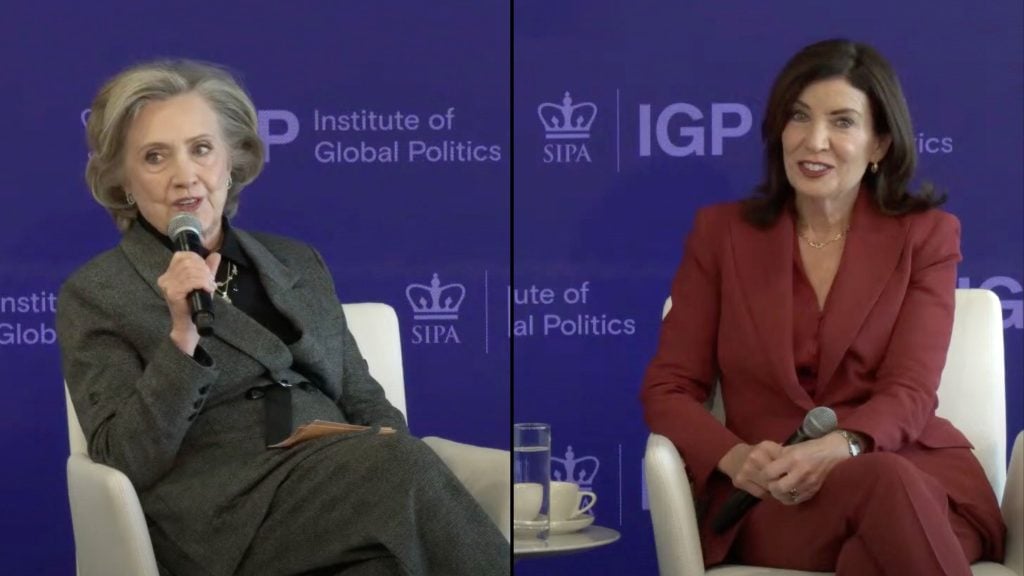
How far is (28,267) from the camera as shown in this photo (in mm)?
3752

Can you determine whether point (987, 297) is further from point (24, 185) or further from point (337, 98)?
point (24, 185)

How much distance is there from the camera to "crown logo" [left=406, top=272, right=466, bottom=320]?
12.5 ft

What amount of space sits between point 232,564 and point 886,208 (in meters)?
1.40

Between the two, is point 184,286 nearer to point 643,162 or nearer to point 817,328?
point 817,328

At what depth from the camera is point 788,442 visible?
283 centimetres

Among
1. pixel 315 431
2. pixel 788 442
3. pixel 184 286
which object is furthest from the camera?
pixel 788 442

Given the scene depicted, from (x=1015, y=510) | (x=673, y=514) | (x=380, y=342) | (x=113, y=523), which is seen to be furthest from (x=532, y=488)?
(x=1015, y=510)

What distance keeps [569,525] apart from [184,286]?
2.95 feet

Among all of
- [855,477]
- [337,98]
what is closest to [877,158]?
[855,477]

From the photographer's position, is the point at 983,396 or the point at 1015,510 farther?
the point at 983,396

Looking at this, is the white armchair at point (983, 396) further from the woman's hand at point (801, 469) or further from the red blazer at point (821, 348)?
the woman's hand at point (801, 469)

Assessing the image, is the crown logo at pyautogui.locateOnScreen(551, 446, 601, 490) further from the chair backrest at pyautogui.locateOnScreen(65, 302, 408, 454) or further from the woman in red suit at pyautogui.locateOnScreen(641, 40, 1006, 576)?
the woman in red suit at pyautogui.locateOnScreen(641, 40, 1006, 576)

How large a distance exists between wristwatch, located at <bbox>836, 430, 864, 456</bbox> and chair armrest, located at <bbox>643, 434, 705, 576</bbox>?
29 centimetres

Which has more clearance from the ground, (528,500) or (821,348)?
(821,348)
